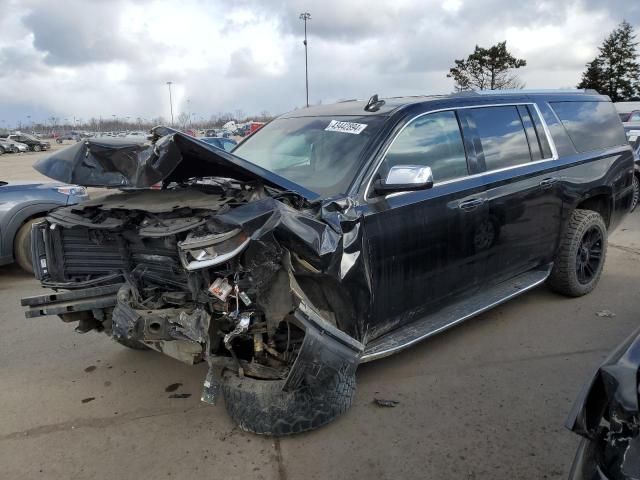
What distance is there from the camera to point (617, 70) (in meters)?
48.8

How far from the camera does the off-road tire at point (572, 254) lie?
15.3 feet

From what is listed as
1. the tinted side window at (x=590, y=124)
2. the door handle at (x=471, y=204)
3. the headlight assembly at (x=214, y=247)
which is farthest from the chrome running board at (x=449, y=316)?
the tinted side window at (x=590, y=124)

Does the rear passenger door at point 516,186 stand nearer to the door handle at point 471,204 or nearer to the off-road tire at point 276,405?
the door handle at point 471,204

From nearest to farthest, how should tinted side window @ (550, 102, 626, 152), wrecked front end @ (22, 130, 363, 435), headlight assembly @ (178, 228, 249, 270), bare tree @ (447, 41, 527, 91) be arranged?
headlight assembly @ (178, 228, 249, 270) < wrecked front end @ (22, 130, 363, 435) < tinted side window @ (550, 102, 626, 152) < bare tree @ (447, 41, 527, 91)

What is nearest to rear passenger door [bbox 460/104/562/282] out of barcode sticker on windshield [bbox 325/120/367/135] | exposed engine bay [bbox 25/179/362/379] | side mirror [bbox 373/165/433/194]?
barcode sticker on windshield [bbox 325/120/367/135]

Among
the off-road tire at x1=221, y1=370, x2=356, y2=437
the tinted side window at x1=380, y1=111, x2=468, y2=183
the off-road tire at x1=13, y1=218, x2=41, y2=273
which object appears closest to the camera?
the off-road tire at x1=221, y1=370, x2=356, y2=437

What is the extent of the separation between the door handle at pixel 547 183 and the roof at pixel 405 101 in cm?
75

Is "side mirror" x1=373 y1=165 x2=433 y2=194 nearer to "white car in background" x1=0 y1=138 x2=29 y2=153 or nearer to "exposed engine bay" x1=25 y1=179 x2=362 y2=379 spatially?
"exposed engine bay" x1=25 y1=179 x2=362 y2=379

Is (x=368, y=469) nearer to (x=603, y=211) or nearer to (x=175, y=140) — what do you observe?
(x=175, y=140)

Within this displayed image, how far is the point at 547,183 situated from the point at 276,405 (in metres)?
2.89

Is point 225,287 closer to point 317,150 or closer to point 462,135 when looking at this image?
point 317,150

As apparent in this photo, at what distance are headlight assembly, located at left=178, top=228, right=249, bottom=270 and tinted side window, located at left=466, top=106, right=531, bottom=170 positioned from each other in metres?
2.19

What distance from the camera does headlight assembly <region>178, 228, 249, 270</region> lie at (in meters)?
2.51

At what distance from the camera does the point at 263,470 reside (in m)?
2.76
